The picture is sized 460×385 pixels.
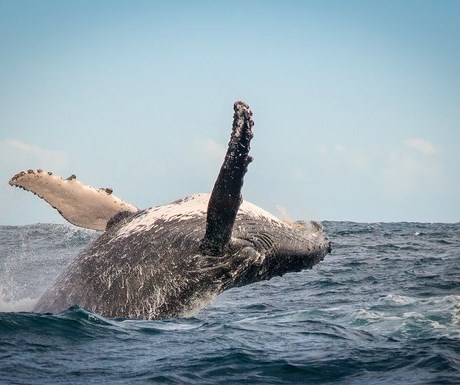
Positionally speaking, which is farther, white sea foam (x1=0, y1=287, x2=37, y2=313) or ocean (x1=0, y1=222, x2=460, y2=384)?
white sea foam (x1=0, y1=287, x2=37, y2=313)

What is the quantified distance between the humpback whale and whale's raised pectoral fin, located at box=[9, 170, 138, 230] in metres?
0.54

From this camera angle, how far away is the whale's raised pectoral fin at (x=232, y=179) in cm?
682

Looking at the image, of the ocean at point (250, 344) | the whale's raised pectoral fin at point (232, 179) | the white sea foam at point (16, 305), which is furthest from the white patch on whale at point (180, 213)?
the white sea foam at point (16, 305)

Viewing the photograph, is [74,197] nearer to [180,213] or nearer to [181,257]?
[180,213]

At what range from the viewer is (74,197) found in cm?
932

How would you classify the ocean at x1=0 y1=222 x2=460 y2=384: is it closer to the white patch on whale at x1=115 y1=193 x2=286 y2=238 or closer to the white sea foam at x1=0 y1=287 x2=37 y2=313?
the white sea foam at x1=0 y1=287 x2=37 y2=313

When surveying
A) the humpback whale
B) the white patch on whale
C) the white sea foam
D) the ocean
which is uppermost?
the white patch on whale

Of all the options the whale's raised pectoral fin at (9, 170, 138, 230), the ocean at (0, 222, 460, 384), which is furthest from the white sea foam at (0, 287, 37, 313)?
the whale's raised pectoral fin at (9, 170, 138, 230)

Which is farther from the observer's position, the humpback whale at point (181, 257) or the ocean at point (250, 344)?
the humpback whale at point (181, 257)

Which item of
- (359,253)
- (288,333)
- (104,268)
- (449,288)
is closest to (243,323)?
(288,333)

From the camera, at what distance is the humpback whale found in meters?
7.62

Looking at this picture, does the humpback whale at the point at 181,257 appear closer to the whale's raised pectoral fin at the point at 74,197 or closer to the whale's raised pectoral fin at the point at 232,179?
the whale's raised pectoral fin at the point at 232,179

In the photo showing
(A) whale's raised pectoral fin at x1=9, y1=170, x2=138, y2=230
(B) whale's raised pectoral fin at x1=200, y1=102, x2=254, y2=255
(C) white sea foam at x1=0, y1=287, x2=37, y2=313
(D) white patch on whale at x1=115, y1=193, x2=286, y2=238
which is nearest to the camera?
(B) whale's raised pectoral fin at x1=200, y1=102, x2=254, y2=255

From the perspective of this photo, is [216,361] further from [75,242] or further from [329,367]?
[75,242]
